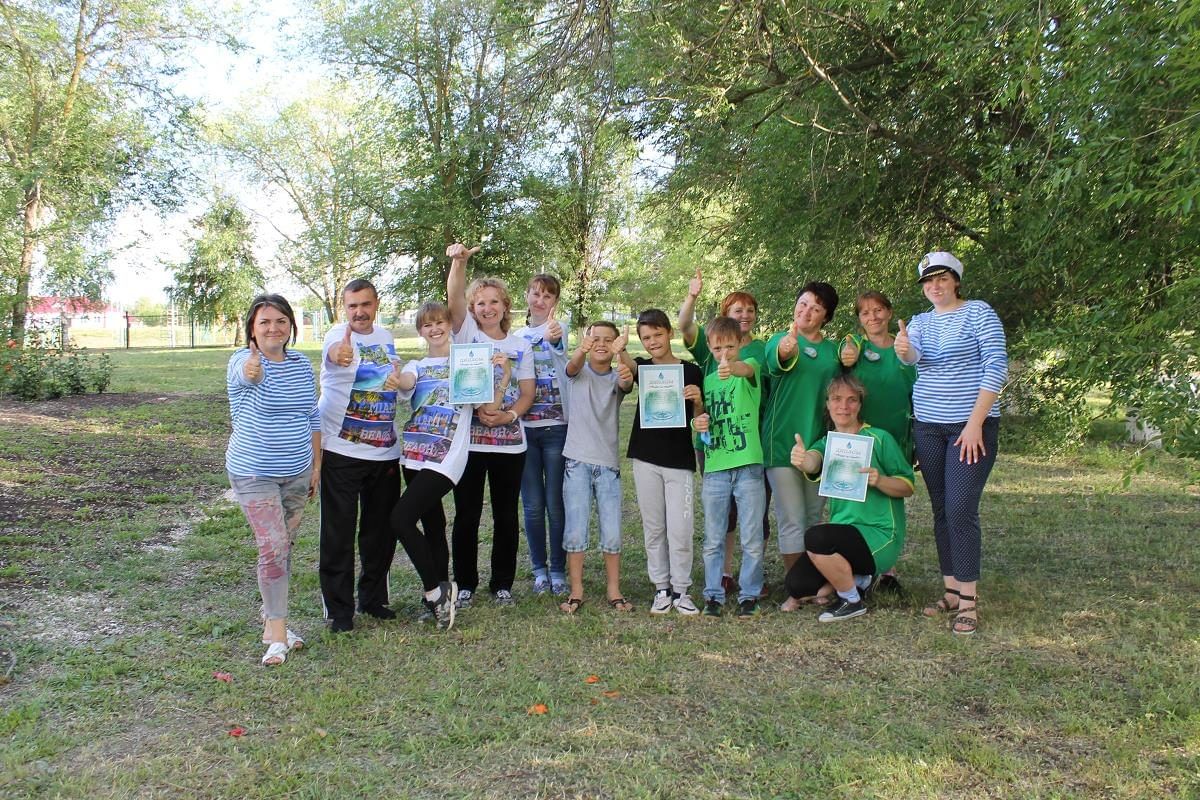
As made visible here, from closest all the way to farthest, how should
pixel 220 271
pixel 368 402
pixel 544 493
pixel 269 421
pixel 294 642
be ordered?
pixel 269 421 → pixel 294 642 → pixel 368 402 → pixel 544 493 → pixel 220 271

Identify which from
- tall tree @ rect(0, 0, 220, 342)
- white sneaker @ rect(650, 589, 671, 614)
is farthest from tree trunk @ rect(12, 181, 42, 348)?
white sneaker @ rect(650, 589, 671, 614)

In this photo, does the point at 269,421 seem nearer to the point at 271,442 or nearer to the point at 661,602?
the point at 271,442

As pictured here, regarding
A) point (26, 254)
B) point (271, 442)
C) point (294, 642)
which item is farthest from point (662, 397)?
point (26, 254)

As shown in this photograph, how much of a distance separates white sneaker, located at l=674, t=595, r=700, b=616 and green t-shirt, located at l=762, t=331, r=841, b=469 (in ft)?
3.07

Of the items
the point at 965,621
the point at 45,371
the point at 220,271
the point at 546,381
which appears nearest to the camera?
the point at 965,621

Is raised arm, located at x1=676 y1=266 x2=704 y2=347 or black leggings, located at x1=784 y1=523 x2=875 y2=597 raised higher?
raised arm, located at x1=676 y1=266 x2=704 y2=347

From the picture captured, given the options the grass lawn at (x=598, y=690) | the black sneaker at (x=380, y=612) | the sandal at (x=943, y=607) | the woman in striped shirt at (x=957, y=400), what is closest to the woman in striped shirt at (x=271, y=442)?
the grass lawn at (x=598, y=690)

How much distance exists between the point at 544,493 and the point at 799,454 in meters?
1.61

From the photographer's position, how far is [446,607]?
512 centimetres

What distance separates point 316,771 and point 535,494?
246 cm

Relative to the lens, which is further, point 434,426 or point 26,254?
point 26,254

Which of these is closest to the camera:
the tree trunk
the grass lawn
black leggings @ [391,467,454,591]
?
the grass lawn

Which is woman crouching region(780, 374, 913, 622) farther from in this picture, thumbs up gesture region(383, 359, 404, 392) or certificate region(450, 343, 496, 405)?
thumbs up gesture region(383, 359, 404, 392)

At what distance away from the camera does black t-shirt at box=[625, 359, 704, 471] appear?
5.27 m
